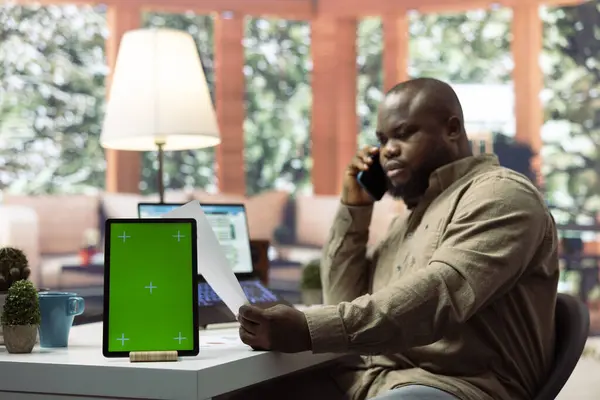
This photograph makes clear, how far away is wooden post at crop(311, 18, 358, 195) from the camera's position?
735 centimetres

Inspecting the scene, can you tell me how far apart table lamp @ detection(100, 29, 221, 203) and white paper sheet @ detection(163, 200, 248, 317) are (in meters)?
0.98

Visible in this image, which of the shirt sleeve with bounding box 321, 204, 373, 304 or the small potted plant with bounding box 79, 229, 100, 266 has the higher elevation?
the shirt sleeve with bounding box 321, 204, 373, 304

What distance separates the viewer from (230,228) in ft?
7.49

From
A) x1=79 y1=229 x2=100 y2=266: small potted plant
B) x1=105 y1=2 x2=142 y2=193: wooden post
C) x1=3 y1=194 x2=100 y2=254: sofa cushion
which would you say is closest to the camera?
x1=79 y1=229 x2=100 y2=266: small potted plant

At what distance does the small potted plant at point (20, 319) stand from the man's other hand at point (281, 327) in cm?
37

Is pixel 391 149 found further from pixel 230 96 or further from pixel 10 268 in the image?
pixel 230 96

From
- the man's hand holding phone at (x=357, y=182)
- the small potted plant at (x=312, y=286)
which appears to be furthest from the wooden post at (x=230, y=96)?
the man's hand holding phone at (x=357, y=182)

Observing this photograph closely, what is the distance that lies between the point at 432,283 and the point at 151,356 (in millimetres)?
493

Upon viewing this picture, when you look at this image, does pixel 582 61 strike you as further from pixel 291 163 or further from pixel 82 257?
pixel 82 257

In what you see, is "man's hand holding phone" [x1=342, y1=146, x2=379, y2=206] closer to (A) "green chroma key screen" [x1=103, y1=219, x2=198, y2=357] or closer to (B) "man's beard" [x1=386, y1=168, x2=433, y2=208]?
(B) "man's beard" [x1=386, y1=168, x2=433, y2=208]

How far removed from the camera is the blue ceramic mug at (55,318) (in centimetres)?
156

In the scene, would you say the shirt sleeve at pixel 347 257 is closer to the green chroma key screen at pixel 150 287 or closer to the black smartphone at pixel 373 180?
the black smartphone at pixel 373 180

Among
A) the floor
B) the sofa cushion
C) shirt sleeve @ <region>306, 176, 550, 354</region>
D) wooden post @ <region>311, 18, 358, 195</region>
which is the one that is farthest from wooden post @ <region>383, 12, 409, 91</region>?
shirt sleeve @ <region>306, 176, 550, 354</region>

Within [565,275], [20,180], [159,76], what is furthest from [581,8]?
[159,76]
